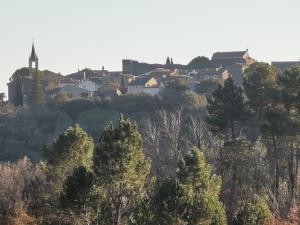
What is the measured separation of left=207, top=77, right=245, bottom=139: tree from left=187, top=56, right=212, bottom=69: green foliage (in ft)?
209

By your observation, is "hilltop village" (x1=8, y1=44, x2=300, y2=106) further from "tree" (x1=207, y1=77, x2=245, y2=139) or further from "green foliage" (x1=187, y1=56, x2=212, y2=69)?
"tree" (x1=207, y1=77, x2=245, y2=139)

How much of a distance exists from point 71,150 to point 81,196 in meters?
6.63

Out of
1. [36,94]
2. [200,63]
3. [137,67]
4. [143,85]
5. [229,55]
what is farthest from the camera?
[137,67]

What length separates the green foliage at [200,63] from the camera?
349 ft

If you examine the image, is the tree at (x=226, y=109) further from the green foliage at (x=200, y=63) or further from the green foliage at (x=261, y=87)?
the green foliage at (x=200, y=63)

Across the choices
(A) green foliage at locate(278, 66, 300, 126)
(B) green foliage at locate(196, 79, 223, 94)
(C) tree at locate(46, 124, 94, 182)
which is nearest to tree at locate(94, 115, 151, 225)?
(C) tree at locate(46, 124, 94, 182)

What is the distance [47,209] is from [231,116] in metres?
12.9

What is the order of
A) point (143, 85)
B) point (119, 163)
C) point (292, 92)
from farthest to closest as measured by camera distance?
point (143, 85), point (292, 92), point (119, 163)

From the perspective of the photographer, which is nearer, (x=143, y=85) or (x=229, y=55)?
(x=143, y=85)

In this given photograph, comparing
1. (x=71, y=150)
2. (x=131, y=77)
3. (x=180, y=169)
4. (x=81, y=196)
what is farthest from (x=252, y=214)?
(x=131, y=77)

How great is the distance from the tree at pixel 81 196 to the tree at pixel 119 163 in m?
0.39

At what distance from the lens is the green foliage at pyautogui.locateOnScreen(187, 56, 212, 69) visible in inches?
4182

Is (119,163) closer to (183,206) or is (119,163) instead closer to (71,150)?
(183,206)

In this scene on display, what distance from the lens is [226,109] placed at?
136 ft
